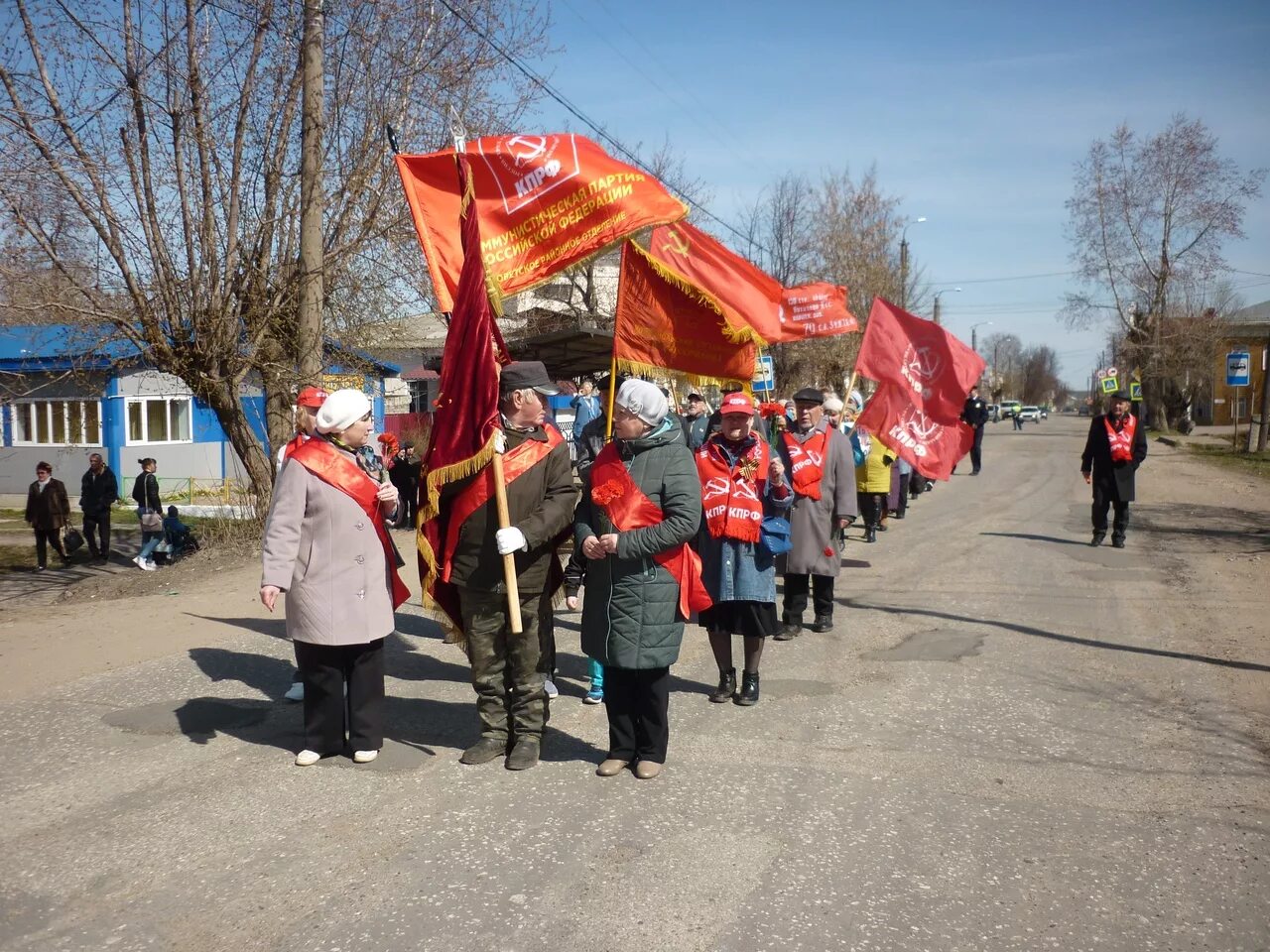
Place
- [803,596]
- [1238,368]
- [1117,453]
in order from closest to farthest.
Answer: [803,596], [1117,453], [1238,368]

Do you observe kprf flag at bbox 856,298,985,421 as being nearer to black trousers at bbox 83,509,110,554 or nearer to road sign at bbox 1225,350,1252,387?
black trousers at bbox 83,509,110,554

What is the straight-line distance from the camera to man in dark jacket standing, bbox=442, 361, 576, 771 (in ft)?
17.2

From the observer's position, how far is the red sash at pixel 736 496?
6.05 m

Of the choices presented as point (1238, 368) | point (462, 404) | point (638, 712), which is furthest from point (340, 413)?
point (1238, 368)

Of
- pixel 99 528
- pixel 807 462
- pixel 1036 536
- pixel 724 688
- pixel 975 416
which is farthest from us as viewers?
pixel 975 416

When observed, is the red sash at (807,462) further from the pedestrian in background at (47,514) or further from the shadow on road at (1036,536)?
the pedestrian in background at (47,514)

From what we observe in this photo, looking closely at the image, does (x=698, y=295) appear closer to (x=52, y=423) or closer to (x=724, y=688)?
(x=724, y=688)

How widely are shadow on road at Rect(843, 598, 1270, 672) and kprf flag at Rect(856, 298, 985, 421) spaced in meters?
1.67

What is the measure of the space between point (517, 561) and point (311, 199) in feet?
26.9

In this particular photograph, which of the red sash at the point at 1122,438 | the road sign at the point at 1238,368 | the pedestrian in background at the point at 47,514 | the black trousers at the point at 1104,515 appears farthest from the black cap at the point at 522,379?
the road sign at the point at 1238,368

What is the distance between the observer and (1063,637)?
8180mm

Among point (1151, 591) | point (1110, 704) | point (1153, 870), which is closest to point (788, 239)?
point (1151, 591)

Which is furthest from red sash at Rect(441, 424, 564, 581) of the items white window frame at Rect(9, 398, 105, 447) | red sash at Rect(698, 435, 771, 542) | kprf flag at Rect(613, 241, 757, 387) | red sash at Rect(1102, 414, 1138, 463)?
white window frame at Rect(9, 398, 105, 447)

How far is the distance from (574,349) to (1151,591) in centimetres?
907
